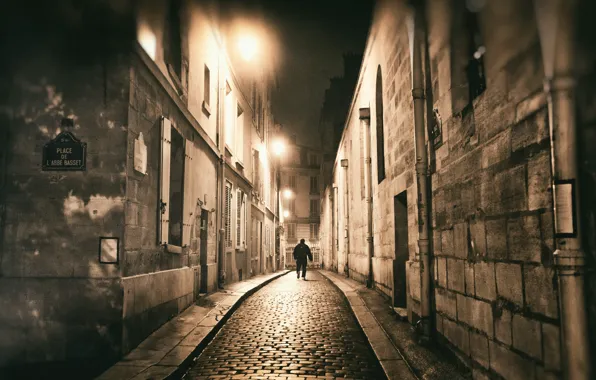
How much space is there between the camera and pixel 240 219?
17.0m

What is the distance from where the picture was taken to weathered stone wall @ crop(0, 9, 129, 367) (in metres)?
5.83

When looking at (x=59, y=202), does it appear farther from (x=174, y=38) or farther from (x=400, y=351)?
(x=400, y=351)

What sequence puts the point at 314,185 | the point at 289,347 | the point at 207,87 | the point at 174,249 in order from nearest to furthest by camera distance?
the point at 289,347 → the point at 174,249 → the point at 207,87 → the point at 314,185

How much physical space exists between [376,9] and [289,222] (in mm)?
40806

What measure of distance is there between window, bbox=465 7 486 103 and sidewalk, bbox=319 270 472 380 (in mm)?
2780

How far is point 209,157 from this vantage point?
456 inches

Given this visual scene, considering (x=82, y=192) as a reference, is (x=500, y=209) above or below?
below

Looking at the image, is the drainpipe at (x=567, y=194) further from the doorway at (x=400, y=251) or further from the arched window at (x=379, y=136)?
the arched window at (x=379, y=136)

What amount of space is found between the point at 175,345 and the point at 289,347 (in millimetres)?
1435

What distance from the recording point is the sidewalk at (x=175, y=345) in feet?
16.7

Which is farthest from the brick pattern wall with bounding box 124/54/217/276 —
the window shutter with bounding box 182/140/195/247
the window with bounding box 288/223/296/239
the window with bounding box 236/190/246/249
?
the window with bounding box 288/223/296/239

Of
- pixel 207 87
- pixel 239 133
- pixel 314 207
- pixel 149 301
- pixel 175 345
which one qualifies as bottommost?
pixel 175 345

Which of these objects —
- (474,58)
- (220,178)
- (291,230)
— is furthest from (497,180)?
Answer: (291,230)

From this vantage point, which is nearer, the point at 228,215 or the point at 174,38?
the point at 174,38
